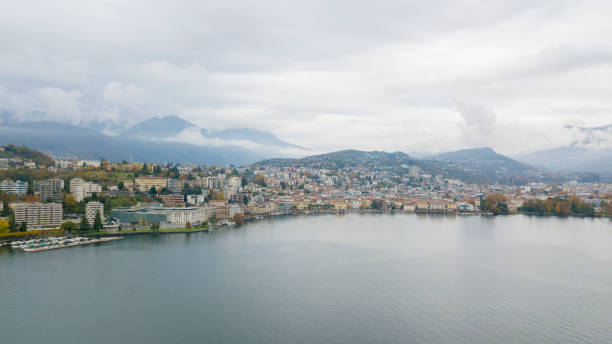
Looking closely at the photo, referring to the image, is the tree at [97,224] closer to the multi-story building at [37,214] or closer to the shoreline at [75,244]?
the shoreline at [75,244]

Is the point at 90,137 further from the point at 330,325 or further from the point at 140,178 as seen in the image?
the point at 330,325

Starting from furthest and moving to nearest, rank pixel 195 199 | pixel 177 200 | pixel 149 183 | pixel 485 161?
pixel 485 161
pixel 149 183
pixel 195 199
pixel 177 200

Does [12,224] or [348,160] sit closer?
[12,224]

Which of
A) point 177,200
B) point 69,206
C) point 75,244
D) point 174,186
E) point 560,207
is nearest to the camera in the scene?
point 75,244

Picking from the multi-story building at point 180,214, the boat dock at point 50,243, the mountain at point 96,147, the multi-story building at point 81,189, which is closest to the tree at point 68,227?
the boat dock at point 50,243

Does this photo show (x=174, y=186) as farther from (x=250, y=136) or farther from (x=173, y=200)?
(x=250, y=136)

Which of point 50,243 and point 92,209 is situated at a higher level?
point 92,209

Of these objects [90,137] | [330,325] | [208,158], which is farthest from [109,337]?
[208,158]

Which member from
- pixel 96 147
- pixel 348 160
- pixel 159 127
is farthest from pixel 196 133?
pixel 348 160

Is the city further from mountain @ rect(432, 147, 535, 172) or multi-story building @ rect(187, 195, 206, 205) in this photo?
mountain @ rect(432, 147, 535, 172)
